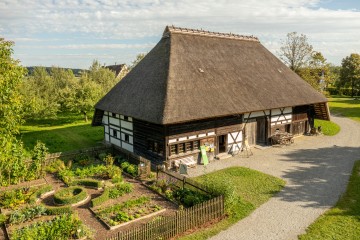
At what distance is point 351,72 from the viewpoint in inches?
2731

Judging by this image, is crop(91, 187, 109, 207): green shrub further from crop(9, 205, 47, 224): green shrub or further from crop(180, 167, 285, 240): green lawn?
crop(180, 167, 285, 240): green lawn

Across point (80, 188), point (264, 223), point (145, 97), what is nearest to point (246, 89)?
point (145, 97)

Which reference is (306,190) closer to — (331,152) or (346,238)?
(346,238)

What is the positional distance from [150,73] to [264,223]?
13.9m

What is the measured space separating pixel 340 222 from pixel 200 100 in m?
10.9

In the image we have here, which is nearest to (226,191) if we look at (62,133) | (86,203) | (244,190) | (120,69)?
(244,190)

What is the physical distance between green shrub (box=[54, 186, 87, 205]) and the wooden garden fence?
4.09 meters

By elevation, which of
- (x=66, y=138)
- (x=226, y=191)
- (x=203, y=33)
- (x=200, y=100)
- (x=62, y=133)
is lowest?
(x=66, y=138)

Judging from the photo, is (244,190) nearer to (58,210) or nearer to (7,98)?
(58,210)

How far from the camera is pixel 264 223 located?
1278 centimetres

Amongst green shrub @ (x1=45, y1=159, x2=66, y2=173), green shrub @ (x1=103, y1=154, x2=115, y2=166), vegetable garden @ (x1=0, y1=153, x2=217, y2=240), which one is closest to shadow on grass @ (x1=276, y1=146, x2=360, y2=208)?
vegetable garden @ (x1=0, y1=153, x2=217, y2=240)

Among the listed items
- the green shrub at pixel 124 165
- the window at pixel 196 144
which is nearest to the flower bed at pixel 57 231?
the green shrub at pixel 124 165

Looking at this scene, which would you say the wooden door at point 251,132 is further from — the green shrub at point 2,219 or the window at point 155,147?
the green shrub at point 2,219

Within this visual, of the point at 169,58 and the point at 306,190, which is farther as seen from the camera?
the point at 169,58
